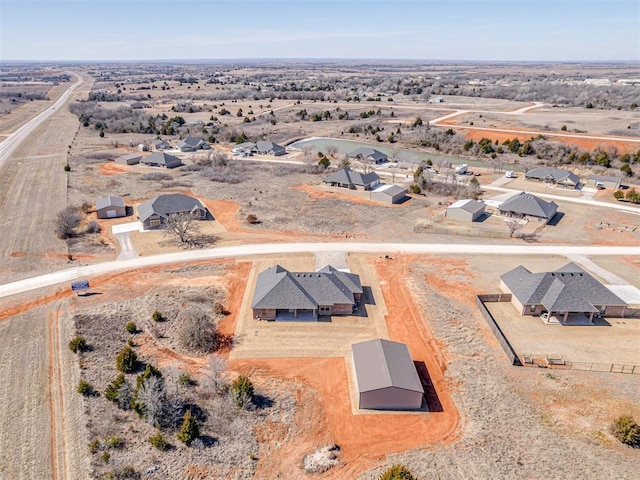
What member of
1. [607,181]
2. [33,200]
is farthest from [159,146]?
[607,181]

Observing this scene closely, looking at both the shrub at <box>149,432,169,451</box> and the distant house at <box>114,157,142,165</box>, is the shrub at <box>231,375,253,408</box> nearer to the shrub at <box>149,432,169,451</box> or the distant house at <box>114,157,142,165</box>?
the shrub at <box>149,432,169,451</box>

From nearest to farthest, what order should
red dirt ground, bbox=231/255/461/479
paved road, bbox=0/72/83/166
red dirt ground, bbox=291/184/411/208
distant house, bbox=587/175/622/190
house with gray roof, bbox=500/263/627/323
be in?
red dirt ground, bbox=231/255/461/479, house with gray roof, bbox=500/263/627/323, red dirt ground, bbox=291/184/411/208, distant house, bbox=587/175/622/190, paved road, bbox=0/72/83/166

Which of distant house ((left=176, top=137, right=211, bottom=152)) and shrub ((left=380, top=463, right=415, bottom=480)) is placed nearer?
shrub ((left=380, top=463, right=415, bottom=480))

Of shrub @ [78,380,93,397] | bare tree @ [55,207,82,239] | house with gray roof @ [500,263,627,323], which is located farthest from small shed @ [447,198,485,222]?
bare tree @ [55,207,82,239]

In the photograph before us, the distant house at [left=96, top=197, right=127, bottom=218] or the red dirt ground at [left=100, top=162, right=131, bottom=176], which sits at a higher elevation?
the red dirt ground at [left=100, top=162, right=131, bottom=176]

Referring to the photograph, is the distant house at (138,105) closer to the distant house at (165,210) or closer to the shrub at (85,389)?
the distant house at (165,210)

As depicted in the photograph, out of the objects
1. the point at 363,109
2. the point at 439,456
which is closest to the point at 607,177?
the point at 439,456

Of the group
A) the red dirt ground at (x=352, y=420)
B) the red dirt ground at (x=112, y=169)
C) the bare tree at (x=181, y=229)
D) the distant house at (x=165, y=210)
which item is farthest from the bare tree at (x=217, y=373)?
the red dirt ground at (x=112, y=169)
